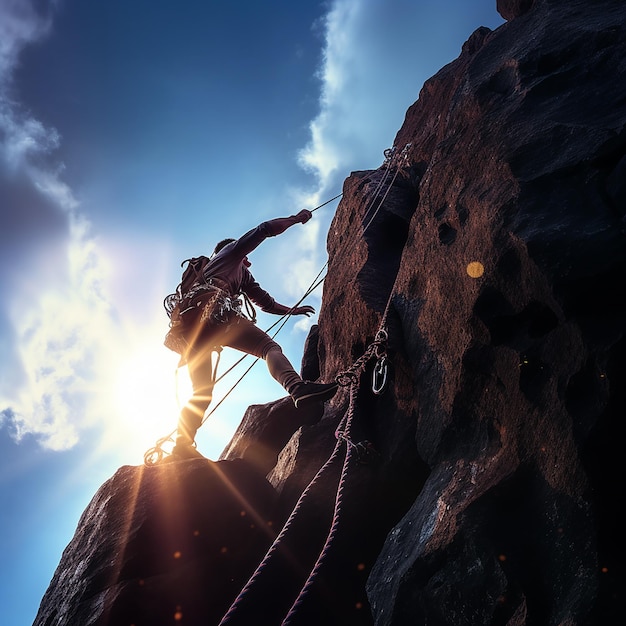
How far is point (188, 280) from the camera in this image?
640 centimetres

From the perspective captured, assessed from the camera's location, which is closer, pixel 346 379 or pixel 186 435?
pixel 346 379

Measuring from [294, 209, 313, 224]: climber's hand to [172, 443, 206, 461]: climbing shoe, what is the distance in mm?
3681

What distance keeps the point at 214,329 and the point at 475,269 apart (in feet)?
11.8

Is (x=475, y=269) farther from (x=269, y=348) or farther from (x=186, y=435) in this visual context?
(x=186, y=435)

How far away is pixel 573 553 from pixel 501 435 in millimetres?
824

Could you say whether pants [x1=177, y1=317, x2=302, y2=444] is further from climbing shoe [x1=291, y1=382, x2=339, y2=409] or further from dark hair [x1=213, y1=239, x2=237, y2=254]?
dark hair [x1=213, y1=239, x2=237, y2=254]

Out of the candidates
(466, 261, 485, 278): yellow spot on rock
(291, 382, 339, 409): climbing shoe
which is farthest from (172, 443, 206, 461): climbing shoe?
(466, 261, 485, 278): yellow spot on rock

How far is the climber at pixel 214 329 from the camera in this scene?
18.2ft

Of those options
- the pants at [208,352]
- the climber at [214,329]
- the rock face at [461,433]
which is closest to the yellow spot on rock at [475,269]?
the rock face at [461,433]

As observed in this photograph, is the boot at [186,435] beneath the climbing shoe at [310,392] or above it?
above

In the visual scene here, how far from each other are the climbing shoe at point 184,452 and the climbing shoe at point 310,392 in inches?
60.5

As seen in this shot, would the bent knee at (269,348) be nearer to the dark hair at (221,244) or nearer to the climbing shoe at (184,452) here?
the climbing shoe at (184,452)

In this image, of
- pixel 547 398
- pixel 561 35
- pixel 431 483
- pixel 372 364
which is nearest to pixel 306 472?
pixel 372 364

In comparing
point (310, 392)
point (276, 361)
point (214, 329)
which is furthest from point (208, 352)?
point (310, 392)
